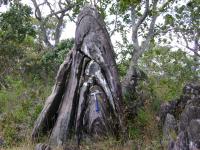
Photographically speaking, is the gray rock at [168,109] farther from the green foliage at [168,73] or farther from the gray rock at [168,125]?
the green foliage at [168,73]

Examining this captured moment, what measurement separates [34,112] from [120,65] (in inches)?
277

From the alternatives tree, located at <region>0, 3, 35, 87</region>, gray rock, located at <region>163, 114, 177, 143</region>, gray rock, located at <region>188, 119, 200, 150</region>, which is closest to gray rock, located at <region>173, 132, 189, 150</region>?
gray rock, located at <region>188, 119, 200, 150</region>

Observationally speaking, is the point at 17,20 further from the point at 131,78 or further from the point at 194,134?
the point at 194,134

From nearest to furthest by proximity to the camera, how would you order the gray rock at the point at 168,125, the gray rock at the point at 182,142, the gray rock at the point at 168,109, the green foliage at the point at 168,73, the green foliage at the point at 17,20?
the gray rock at the point at 182,142 → the gray rock at the point at 168,125 → the gray rock at the point at 168,109 → the green foliage at the point at 168,73 → the green foliage at the point at 17,20

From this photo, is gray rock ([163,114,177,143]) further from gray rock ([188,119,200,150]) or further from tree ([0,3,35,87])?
tree ([0,3,35,87])

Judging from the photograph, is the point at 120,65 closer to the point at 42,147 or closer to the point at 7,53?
the point at 7,53

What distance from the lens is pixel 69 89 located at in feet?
28.8

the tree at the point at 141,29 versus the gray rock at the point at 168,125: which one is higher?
the tree at the point at 141,29

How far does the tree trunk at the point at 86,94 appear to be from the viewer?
808 centimetres

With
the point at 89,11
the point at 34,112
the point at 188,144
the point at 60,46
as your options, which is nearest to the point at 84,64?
the point at 89,11

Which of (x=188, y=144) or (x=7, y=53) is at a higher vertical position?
(x=7, y=53)

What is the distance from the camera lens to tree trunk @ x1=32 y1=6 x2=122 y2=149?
8078mm

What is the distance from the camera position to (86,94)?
329 inches

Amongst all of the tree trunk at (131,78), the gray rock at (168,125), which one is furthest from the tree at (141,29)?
the gray rock at (168,125)
